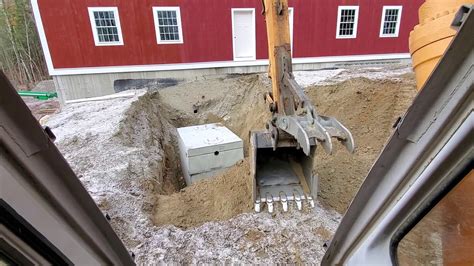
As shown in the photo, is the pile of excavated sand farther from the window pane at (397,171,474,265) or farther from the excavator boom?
the window pane at (397,171,474,265)

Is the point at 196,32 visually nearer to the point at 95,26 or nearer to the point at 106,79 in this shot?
the point at 95,26

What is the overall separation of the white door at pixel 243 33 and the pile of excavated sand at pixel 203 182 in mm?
4028

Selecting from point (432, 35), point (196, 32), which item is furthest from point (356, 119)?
point (196, 32)

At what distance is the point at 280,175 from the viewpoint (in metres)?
3.84

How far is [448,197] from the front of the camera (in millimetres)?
827

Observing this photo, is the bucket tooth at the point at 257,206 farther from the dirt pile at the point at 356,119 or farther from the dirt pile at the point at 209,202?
the dirt pile at the point at 356,119

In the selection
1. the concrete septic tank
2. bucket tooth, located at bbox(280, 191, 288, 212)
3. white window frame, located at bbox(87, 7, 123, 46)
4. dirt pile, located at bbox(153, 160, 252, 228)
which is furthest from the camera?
white window frame, located at bbox(87, 7, 123, 46)

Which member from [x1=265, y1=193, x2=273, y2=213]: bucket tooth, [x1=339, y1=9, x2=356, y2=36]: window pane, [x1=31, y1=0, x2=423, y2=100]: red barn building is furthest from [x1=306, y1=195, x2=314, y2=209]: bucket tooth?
[x1=339, y1=9, x2=356, y2=36]: window pane

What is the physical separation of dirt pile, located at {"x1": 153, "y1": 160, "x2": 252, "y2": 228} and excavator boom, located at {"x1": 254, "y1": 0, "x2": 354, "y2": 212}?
33 cm

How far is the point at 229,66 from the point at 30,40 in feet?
63.4

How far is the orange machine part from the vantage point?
1.83 meters

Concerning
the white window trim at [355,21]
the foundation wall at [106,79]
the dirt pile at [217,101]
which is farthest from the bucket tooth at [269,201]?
the white window trim at [355,21]

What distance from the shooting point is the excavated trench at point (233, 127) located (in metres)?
3.95

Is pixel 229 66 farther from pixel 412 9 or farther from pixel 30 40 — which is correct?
pixel 30 40
